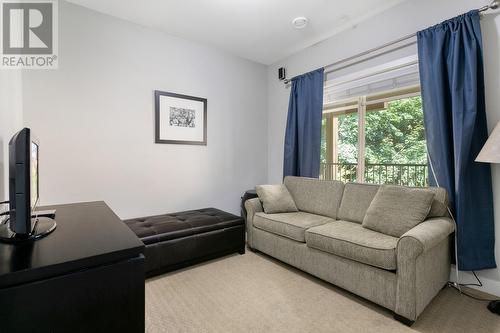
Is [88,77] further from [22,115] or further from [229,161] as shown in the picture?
Result: [229,161]

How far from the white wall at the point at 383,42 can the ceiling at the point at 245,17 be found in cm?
12

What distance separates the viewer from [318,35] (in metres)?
3.09

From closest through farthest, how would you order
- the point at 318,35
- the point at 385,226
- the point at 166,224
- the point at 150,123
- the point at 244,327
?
the point at 244,327
the point at 385,226
the point at 166,224
the point at 150,123
the point at 318,35

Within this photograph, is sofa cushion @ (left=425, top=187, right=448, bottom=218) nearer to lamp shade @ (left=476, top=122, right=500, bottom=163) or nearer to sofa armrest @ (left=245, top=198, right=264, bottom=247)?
lamp shade @ (left=476, top=122, right=500, bottom=163)

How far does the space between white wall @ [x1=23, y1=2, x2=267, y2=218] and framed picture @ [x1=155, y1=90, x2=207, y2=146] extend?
0.08 m

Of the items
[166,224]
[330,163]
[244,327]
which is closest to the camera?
[244,327]

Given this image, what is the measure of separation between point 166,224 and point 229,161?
4.65ft

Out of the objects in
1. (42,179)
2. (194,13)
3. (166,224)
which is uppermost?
(194,13)

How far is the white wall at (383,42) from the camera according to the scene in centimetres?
200

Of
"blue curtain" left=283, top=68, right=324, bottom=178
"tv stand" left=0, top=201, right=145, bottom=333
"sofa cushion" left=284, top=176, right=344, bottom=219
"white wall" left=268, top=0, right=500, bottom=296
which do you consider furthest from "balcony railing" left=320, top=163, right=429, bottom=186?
"tv stand" left=0, top=201, right=145, bottom=333

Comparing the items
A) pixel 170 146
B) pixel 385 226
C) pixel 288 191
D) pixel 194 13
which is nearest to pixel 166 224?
pixel 170 146

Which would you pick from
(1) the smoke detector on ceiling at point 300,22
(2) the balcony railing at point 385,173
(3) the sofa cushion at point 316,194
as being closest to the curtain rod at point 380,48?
(1) the smoke detector on ceiling at point 300,22

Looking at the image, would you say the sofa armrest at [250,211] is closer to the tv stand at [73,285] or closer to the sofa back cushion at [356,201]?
the sofa back cushion at [356,201]

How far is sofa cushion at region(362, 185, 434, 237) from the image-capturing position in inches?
77.1
